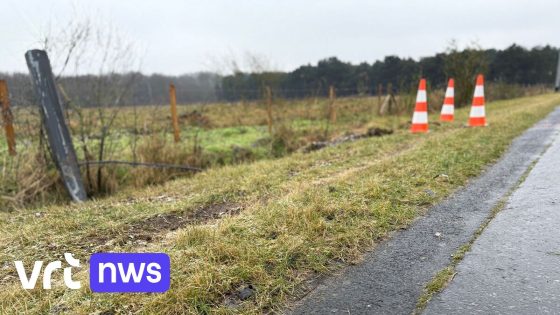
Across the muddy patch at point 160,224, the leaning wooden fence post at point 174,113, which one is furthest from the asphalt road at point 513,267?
the leaning wooden fence post at point 174,113

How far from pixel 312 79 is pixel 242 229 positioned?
63.4 ft

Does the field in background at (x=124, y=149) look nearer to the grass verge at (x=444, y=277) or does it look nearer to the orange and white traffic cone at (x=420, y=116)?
the orange and white traffic cone at (x=420, y=116)

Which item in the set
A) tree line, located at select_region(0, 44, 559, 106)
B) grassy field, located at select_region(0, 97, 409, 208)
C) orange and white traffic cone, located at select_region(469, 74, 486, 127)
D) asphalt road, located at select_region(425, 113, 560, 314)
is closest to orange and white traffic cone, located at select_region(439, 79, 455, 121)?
orange and white traffic cone, located at select_region(469, 74, 486, 127)

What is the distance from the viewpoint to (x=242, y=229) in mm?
2889

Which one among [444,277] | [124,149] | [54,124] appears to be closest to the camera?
[444,277]

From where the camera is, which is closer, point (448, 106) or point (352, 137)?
point (352, 137)

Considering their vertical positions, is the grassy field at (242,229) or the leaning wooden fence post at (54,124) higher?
the leaning wooden fence post at (54,124)

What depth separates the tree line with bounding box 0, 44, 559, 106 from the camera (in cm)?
620

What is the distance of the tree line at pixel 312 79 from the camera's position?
6199mm

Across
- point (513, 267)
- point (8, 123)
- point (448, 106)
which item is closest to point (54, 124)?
point (8, 123)

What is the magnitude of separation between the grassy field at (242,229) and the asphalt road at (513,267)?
59 cm

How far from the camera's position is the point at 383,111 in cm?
1628

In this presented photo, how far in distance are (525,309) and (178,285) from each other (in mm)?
1712

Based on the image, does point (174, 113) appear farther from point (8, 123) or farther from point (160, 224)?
point (160, 224)
